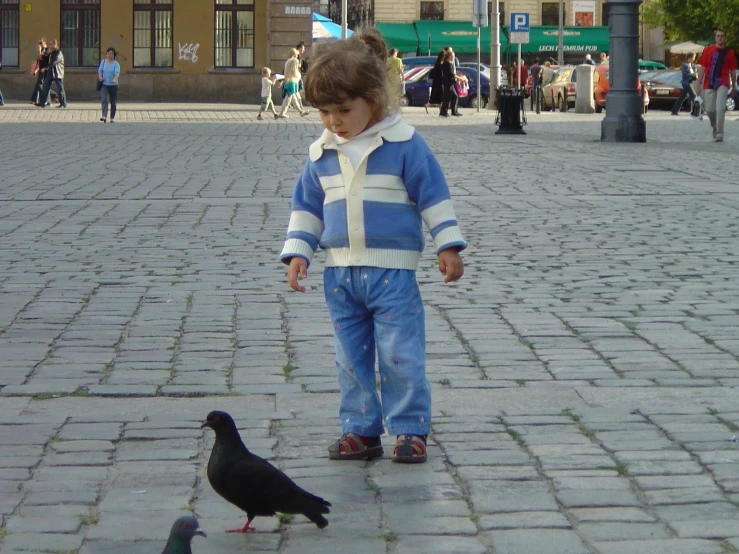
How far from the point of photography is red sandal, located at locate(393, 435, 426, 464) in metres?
4.22

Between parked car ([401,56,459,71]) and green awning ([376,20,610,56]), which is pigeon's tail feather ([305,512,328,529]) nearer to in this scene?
parked car ([401,56,459,71])

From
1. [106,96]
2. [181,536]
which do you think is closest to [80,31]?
[106,96]

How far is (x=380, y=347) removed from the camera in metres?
4.26

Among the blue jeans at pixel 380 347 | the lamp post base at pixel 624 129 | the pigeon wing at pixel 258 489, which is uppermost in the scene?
the lamp post base at pixel 624 129

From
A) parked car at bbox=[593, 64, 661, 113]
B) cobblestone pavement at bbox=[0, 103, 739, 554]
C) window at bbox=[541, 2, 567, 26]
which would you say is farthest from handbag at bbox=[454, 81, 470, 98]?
window at bbox=[541, 2, 567, 26]

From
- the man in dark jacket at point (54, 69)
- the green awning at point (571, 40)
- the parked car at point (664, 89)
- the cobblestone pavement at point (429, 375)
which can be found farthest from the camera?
the green awning at point (571, 40)

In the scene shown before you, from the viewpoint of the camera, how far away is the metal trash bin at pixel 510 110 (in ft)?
78.0

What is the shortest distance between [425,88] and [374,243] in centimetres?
3677

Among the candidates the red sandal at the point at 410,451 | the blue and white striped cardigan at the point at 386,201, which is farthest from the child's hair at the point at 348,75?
the red sandal at the point at 410,451

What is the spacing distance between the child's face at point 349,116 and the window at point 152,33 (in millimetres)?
38047

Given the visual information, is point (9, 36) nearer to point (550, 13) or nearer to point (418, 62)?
point (418, 62)

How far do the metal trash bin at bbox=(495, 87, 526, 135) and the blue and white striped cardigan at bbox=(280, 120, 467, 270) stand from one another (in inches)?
779

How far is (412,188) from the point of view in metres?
4.19

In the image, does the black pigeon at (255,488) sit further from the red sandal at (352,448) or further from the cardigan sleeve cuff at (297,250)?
the cardigan sleeve cuff at (297,250)
